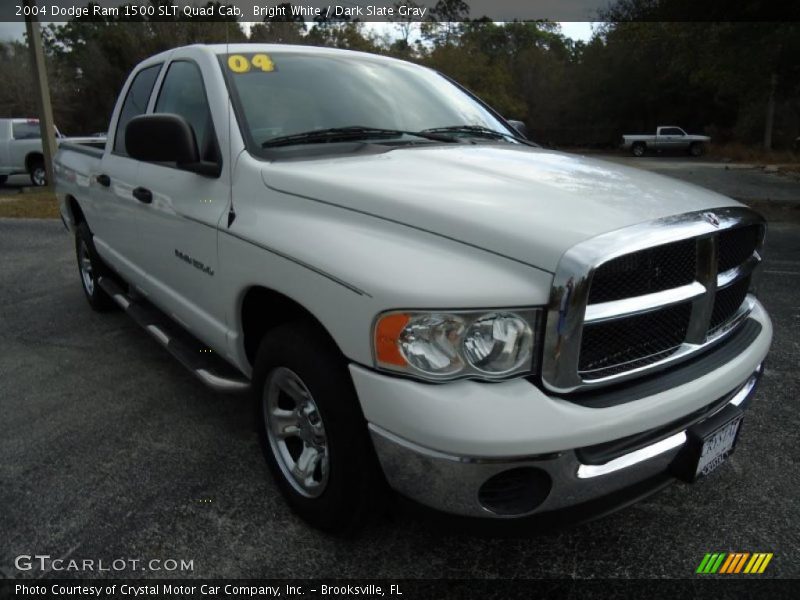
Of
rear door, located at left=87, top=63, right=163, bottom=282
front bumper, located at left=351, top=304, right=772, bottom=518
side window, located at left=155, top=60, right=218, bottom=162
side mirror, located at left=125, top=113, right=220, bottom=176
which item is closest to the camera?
front bumper, located at left=351, top=304, right=772, bottom=518

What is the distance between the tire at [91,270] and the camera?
4.80 m

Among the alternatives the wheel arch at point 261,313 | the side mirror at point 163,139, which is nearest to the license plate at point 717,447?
the wheel arch at point 261,313

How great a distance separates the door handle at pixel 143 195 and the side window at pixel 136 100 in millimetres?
615

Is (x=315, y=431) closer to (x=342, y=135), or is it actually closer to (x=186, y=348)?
(x=186, y=348)

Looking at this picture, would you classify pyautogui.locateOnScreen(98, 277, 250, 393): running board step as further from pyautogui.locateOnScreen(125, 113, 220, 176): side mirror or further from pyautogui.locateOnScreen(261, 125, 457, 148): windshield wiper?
pyautogui.locateOnScreen(261, 125, 457, 148): windshield wiper

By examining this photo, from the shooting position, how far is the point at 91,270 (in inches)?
196

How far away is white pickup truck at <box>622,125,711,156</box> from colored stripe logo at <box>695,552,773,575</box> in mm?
38302

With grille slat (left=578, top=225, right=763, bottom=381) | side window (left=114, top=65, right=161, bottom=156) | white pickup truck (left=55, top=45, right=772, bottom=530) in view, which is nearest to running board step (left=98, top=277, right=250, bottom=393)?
white pickup truck (left=55, top=45, right=772, bottom=530)

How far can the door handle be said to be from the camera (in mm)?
3265

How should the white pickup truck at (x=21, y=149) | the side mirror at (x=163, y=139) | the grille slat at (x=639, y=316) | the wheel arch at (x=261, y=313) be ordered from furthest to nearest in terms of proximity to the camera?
1. the white pickup truck at (x=21, y=149)
2. the side mirror at (x=163, y=139)
3. the wheel arch at (x=261, y=313)
4. the grille slat at (x=639, y=316)

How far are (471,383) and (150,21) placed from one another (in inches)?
1488

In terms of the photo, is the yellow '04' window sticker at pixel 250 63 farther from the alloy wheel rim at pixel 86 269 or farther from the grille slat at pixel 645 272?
the alloy wheel rim at pixel 86 269

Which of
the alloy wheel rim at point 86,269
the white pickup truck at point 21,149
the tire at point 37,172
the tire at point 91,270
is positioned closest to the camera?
the tire at point 91,270

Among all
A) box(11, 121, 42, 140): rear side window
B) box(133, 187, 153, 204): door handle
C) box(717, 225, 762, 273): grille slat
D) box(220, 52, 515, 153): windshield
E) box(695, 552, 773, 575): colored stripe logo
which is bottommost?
box(695, 552, 773, 575): colored stripe logo
